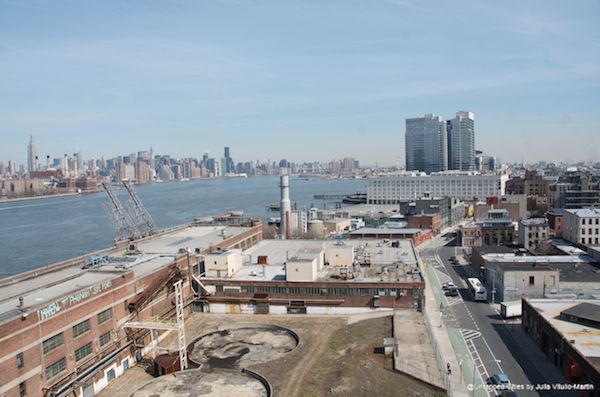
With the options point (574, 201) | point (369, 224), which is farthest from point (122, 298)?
point (574, 201)

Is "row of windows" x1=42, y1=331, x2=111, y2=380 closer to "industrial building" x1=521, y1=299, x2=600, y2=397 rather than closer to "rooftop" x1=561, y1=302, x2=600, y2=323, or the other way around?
"industrial building" x1=521, y1=299, x2=600, y2=397

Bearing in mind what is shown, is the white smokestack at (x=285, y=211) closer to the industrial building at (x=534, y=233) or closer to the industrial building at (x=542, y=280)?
the industrial building at (x=534, y=233)

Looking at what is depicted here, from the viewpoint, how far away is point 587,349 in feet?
68.9

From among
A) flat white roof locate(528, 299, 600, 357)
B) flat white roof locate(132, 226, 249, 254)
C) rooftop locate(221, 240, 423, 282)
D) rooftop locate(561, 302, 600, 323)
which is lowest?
flat white roof locate(528, 299, 600, 357)

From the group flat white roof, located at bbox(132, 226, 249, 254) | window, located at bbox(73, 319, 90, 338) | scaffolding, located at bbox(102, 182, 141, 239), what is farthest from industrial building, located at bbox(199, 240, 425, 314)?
scaffolding, located at bbox(102, 182, 141, 239)

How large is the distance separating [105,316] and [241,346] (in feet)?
23.9

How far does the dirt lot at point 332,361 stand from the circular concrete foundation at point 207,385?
65cm

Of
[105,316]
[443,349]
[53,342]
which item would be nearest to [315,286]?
[443,349]

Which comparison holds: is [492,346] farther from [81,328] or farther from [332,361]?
[81,328]

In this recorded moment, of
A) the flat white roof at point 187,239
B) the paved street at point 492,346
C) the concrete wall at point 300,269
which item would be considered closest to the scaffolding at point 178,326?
the concrete wall at point 300,269

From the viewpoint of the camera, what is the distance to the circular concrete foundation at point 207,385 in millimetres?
21000

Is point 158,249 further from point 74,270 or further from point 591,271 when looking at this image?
point 591,271

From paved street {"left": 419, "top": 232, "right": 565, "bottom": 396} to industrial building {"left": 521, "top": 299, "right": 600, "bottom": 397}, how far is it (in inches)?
24.2

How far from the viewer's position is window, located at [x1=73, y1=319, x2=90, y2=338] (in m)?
22.0
